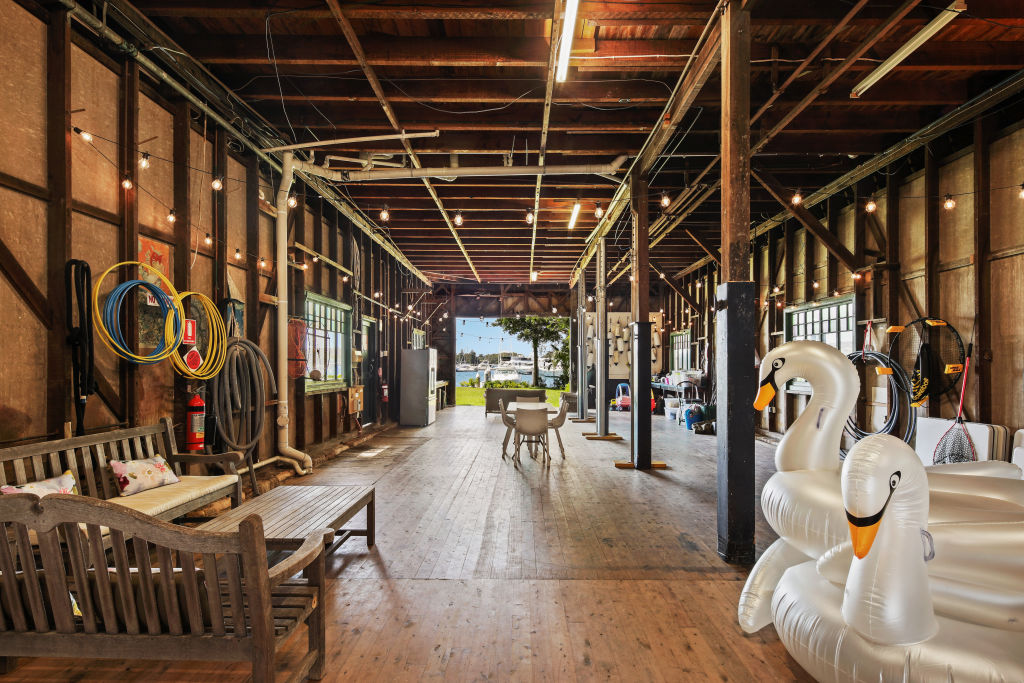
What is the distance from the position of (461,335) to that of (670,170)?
11.6 meters

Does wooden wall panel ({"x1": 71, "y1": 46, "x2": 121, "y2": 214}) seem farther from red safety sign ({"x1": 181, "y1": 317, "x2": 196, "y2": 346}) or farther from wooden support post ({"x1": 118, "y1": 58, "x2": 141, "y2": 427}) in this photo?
red safety sign ({"x1": 181, "y1": 317, "x2": 196, "y2": 346})

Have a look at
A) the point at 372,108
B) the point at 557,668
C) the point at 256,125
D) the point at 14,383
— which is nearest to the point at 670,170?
the point at 372,108

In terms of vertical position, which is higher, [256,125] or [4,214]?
[256,125]

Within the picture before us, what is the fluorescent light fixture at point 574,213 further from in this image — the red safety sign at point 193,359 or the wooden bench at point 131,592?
the wooden bench at point 131,592

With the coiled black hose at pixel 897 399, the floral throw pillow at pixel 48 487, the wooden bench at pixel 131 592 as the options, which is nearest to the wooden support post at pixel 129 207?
the floral throw pillow at pixel 48 487

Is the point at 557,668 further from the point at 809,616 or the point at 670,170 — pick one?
the point at 670,170

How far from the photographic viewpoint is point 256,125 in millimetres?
5809

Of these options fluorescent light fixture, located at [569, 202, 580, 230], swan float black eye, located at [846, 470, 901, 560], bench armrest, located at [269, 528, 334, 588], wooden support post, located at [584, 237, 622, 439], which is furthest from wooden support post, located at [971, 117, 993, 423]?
bench armrest, located at [269, 528, 334, 588]

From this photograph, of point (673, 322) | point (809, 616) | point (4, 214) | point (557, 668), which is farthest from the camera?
point (673, 322)

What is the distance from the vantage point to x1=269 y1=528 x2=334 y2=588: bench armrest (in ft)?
6.14

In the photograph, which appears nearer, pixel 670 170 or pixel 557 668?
pixel 557 668

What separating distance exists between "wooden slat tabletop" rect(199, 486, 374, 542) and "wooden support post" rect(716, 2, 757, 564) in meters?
2.50

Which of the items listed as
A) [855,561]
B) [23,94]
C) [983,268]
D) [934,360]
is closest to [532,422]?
[934,360]

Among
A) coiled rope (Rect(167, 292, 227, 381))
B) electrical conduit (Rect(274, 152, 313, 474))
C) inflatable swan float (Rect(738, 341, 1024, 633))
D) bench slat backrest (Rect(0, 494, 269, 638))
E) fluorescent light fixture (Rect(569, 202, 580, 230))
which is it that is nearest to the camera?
bench slat backrest (Rect(0, 494, 269, 638))
